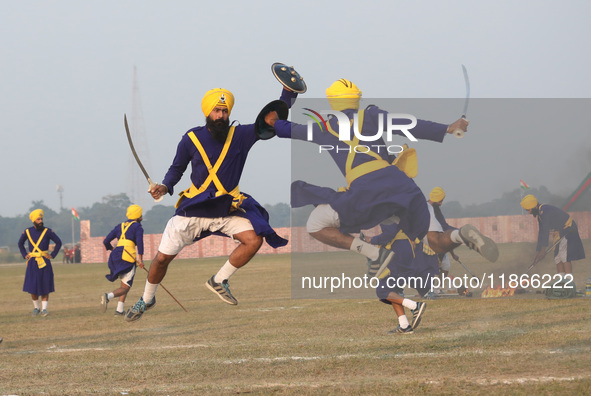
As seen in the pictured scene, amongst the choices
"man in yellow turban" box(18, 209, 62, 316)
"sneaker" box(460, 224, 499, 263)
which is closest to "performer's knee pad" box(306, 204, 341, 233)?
"sneaker" box(460, 224, 499, 263)

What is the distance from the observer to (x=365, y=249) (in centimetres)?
1055

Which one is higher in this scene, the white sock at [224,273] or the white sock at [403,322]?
the white sock at [224,273]

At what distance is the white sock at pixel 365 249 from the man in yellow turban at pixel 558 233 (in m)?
3.55

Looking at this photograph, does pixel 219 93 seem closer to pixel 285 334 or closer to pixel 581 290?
pixel 285 334

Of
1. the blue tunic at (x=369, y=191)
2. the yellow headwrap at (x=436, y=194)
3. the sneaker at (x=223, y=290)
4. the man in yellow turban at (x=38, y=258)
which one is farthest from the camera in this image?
the man in yellow turban at (x=38, y=258)

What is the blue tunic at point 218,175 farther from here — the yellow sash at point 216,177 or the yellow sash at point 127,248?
the yellow sash at point 127,248

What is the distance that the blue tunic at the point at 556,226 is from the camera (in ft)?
44.8

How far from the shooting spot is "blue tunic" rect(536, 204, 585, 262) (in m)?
13.7

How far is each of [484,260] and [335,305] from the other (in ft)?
14.1

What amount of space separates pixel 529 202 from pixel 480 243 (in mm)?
1296

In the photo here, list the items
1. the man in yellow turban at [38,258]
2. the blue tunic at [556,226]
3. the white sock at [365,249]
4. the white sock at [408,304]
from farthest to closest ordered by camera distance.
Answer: the man in yellow turban at [38,258] → the blue tunic at [556,226] → the white sock at [408,304] → the white sock at [365,249]

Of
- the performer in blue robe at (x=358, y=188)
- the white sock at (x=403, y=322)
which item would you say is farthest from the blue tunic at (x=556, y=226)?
the performer in blue robe at (x=358, y=188)

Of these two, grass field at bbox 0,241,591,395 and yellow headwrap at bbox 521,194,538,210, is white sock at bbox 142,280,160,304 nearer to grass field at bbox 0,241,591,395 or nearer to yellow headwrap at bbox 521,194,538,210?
grass field at bbox 0,241,591,395

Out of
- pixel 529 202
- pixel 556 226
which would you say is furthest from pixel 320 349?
pixel 556 226
